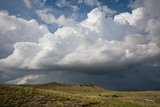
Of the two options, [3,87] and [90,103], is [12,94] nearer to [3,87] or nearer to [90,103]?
[3,87]

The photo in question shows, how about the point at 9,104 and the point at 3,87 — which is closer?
the point at 9,104

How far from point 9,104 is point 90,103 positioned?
15.0 m

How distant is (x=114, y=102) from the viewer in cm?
5275

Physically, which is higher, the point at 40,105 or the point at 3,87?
the point at 3,87

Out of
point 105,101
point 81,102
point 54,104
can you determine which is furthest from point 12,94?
point 105,101

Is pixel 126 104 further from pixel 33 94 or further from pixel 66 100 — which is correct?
pixel 33 94

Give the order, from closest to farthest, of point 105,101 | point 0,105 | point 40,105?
point 0,105
point 40,105
point 105,101

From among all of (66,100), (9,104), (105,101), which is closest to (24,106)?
(9,104)

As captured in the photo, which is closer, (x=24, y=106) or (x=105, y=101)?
(x=24, y=106)

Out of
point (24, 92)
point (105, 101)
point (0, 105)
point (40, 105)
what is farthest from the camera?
point (105, 101)

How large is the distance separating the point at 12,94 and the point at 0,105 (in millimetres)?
5185

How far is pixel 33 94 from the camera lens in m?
50.4

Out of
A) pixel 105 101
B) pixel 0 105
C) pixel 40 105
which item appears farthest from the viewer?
pixel 105 101

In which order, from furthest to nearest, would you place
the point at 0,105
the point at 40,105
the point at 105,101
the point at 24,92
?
the point at 105,101 < the point at 24,92 < the point at 40,105 < the point at 0,105
